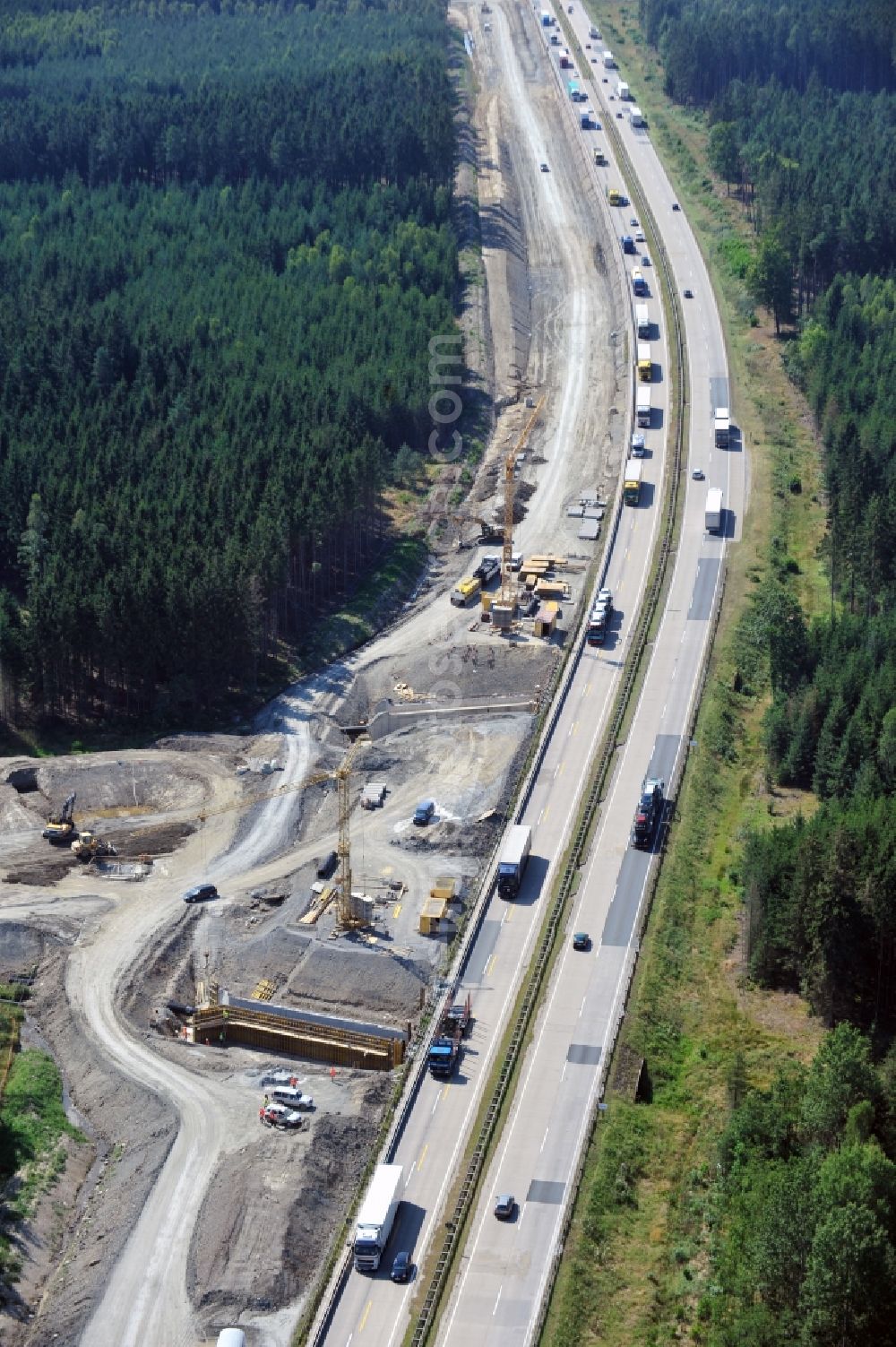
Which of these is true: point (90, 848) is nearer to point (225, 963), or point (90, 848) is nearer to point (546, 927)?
point (225, 963)

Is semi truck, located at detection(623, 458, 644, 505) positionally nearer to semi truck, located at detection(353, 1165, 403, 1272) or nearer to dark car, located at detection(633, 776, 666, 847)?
dark car, located at detection(633, 776, 666, 847)

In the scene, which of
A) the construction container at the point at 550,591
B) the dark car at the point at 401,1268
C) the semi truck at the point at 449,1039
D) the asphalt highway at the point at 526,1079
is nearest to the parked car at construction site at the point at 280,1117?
the asphalt highway at the point at 526,1079

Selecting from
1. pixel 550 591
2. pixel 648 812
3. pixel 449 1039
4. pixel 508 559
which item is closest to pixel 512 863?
pixel 648 812

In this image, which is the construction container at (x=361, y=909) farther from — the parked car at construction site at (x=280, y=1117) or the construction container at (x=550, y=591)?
the construction container at (x=550, y=591)

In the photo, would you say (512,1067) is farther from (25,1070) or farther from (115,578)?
(115,578)

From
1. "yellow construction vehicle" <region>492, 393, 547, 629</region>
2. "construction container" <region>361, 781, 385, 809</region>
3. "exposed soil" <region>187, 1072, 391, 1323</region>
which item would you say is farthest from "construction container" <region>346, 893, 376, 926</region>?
"yellow construction vehicle" <region>492, 393, 547, 629</region>

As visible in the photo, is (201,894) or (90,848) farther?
(90,848)

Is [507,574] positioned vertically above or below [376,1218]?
below
